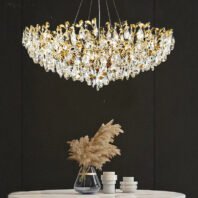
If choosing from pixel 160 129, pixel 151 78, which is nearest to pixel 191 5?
pixel 151 78

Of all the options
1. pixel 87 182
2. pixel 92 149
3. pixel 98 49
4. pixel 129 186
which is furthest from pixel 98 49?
pixel 129 186

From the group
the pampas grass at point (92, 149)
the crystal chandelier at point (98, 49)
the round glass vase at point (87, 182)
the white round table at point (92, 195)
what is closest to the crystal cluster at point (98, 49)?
the crystal chandelier at point (98, 49)

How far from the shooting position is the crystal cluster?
3752 mm

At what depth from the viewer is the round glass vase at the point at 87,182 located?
161 inches

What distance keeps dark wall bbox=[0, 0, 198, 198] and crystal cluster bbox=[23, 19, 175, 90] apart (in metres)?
1.13

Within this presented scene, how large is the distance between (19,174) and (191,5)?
2168 mm

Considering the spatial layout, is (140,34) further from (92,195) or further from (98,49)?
(92,195)

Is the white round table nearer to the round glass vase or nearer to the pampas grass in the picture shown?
the round glass vase

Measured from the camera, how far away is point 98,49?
3.76 m

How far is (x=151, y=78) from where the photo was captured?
17.1ft

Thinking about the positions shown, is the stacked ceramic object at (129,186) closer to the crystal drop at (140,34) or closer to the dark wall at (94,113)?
the dark wall at (94,113)

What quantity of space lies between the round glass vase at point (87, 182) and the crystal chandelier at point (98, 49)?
64 centimetres

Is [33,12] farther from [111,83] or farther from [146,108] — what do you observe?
[146,108]

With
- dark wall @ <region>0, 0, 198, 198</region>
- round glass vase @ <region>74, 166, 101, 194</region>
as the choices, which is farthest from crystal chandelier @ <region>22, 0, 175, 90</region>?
dark wall @ <region>0, 0, 198, 198</region>
